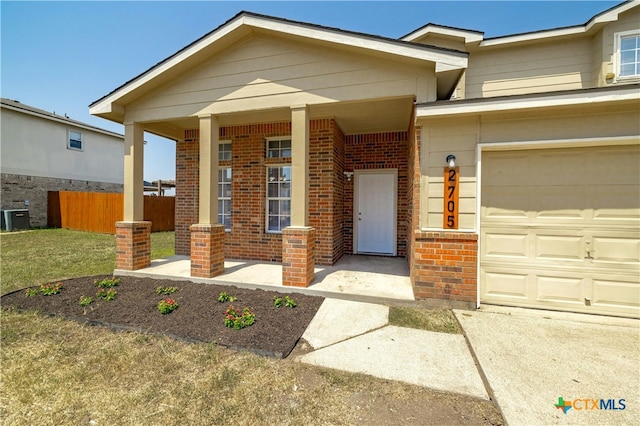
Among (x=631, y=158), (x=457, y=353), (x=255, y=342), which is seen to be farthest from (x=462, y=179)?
(x=255, y=342)

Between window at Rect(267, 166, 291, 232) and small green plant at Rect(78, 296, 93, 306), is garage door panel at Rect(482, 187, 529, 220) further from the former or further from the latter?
small green plant at Rect(78, 296, 93, 306)

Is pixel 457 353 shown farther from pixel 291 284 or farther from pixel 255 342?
pixel 291 284

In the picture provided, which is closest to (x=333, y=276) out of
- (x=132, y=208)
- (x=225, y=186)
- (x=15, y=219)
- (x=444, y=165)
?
(x=444, y=165)

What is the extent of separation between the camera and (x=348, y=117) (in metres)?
5.64

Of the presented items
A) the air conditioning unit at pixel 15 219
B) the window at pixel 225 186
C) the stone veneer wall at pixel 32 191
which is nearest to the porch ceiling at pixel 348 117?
the window at pixel 225 186

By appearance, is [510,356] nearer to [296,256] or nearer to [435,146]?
[435,146]

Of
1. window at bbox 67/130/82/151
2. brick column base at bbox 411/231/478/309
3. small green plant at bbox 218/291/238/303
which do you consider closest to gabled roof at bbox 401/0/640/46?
brick column base at bbox 411/231/478/309

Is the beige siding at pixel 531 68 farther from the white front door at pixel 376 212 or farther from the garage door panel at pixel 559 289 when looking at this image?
the garage door panel at pixel 559 289

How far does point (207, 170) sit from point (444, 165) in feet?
13.5

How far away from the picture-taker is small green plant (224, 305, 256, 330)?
3.28 metres

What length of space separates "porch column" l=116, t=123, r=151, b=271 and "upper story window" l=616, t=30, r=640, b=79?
1087 centimetres

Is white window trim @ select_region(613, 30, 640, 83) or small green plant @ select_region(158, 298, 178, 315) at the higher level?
white window trim @ select_region(613, 30, 640, 83)

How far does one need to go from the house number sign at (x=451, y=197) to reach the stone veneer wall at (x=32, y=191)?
Result: 1957 cm

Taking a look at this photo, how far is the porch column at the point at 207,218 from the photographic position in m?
4.87
